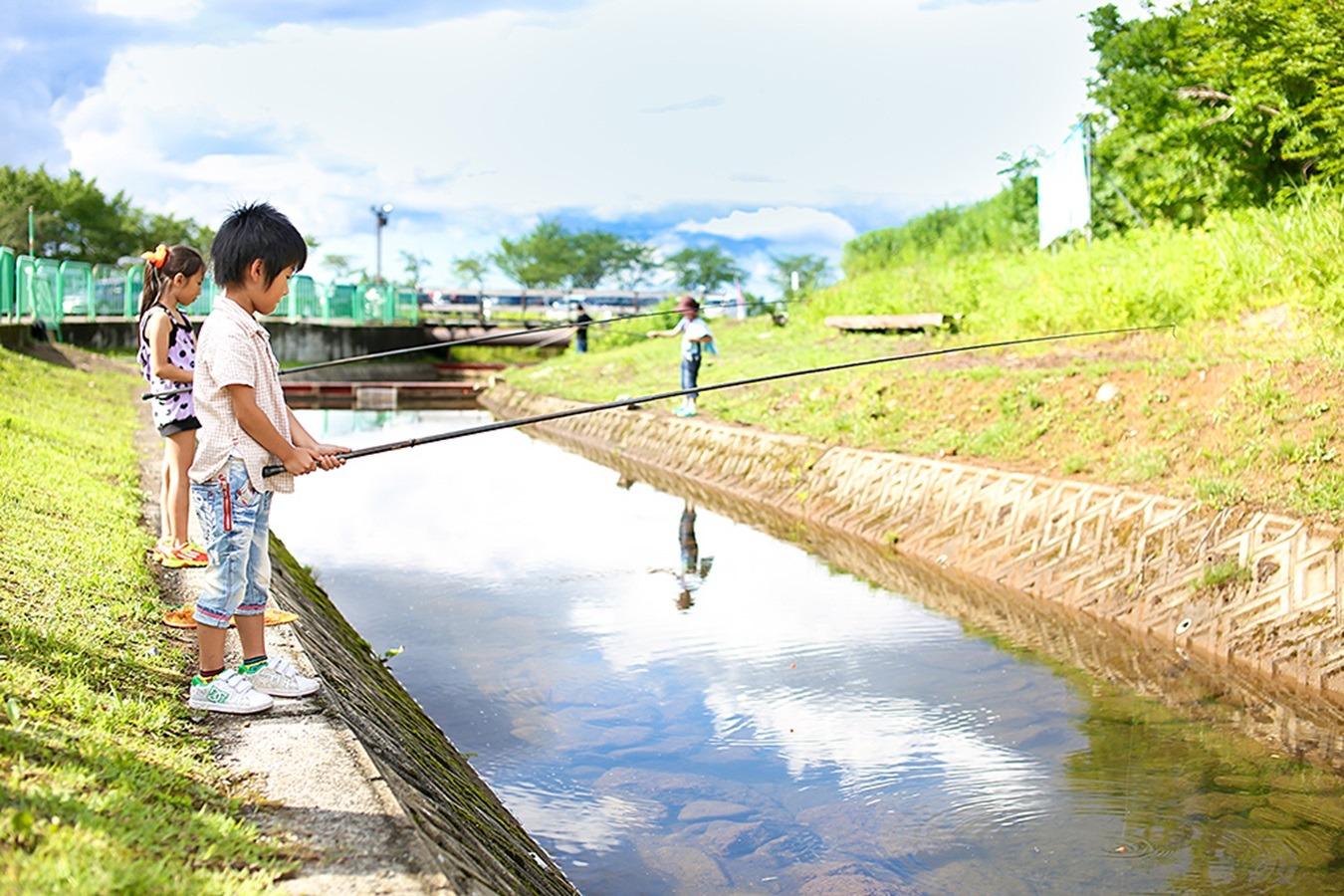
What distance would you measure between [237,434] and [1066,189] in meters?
18.0

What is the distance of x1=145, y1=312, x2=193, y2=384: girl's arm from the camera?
5.88 metres

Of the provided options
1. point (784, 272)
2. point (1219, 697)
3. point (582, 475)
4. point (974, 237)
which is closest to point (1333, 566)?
point (1219, 697)

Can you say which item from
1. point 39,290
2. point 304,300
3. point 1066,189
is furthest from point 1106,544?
point 304,300

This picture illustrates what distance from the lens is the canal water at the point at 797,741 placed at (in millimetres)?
4625

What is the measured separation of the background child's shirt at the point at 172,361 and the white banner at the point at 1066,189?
51.7 feet

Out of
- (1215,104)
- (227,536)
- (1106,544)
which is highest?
(1215,104)

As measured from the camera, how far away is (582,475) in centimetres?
1544

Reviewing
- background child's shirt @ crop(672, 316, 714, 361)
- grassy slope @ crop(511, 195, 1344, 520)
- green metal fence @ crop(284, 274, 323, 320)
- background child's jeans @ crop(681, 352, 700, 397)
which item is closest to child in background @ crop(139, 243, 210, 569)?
grassy slope @ crop(511, 195, 1344, 520)

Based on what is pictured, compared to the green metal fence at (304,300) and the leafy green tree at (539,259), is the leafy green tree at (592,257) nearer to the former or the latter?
the leafy green tree at (539,259)

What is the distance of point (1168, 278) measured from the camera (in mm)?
12758

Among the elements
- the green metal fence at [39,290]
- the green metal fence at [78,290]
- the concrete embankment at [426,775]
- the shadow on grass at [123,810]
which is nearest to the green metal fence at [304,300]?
the green metal fence at [78,290]

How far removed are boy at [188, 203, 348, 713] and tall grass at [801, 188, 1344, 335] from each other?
7878mm

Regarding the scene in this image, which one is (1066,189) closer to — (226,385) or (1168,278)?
(1168,278)

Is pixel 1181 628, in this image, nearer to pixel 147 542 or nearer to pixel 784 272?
pixel 147 542
